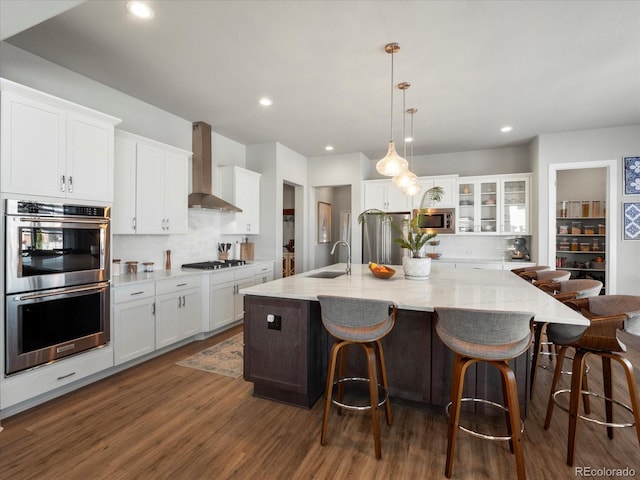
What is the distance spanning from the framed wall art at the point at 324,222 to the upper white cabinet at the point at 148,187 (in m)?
3.18

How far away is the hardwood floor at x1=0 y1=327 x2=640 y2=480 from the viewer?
1.76 metres

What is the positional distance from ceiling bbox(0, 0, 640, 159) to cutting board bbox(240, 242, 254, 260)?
199 cm

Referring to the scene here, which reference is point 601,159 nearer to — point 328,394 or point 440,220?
point 440,220

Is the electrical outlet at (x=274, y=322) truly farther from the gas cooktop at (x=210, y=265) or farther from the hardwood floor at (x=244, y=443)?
the gas cooktop at (x=210, y=265)

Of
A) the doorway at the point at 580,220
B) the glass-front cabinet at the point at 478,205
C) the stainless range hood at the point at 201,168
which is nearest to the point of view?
the stainless range hood at the point at 201,168

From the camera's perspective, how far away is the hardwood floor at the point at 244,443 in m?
1.76

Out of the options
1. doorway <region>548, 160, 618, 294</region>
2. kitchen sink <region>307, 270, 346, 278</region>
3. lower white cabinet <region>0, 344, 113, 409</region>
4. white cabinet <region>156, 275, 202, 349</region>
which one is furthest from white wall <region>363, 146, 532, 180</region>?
lower white cabinet <region>0, 344, 113, 409</region>

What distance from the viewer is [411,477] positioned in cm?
171

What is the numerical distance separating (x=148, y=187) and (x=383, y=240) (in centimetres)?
387

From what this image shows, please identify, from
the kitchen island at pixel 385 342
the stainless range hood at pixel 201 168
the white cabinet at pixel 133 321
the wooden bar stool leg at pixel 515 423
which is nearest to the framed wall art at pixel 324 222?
the stainless range hood at pixel 201 168

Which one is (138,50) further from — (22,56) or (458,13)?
(458,13)

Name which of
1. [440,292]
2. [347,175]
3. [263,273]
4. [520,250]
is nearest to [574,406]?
[440,292]

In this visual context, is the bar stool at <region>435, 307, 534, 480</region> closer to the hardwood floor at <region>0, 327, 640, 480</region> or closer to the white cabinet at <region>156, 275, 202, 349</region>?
the hardwood floor at <region>0, 327, 640, 480</region>

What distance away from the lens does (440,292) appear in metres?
2.33
